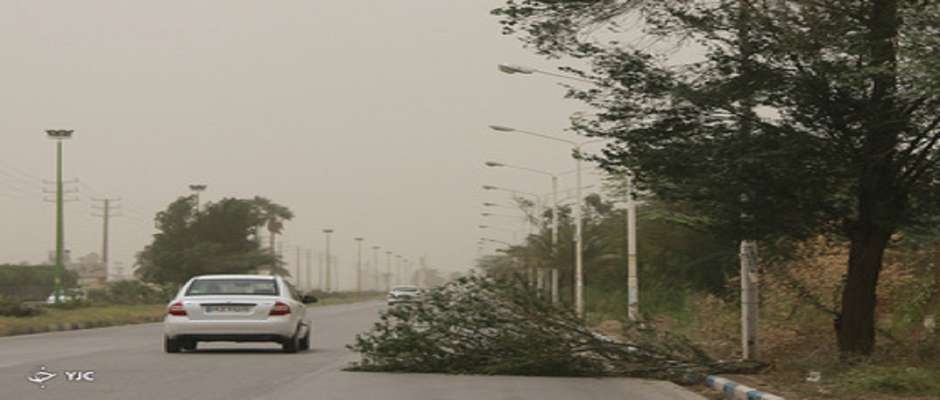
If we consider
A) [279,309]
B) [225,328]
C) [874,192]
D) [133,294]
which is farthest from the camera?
[133,294]

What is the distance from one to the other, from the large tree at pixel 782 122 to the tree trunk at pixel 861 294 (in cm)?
2

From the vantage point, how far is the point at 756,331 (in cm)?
1928

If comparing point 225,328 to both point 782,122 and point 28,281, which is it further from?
point 28,281

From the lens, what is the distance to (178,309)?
22.4 metres

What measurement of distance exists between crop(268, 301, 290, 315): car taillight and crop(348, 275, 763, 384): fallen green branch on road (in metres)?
3.67

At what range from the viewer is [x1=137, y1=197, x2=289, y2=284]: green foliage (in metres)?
97.2

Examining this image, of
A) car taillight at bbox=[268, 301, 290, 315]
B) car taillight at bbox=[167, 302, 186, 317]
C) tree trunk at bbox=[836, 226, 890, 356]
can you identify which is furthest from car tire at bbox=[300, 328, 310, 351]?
tree trunk at bbox=[836, 226, 890, 356]

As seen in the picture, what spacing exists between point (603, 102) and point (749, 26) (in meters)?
2.26

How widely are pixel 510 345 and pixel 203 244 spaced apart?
267 feet

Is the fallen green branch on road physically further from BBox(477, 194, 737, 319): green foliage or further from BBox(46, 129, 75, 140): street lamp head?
BBox(46, 129, 75, 140): street lamp head

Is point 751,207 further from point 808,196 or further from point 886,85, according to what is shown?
point 886,85

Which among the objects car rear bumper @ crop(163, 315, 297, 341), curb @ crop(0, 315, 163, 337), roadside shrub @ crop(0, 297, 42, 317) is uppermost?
car rear bumper @ crop(163, 315, 297, 341)

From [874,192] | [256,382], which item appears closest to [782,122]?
[874,192]

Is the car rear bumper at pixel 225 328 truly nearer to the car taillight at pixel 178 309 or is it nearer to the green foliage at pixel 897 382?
the car taillight at pixel 178 309
